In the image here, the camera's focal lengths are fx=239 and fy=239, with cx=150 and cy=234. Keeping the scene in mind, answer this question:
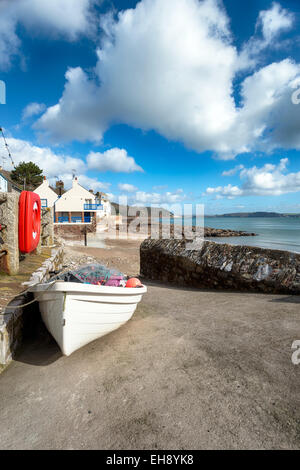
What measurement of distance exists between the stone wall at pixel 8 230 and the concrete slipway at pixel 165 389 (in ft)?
8.75

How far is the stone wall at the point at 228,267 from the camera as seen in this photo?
6008 millimetres

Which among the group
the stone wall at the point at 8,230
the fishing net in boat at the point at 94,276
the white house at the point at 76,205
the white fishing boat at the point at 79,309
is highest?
the white house at the point at 76,205

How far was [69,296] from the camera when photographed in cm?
367

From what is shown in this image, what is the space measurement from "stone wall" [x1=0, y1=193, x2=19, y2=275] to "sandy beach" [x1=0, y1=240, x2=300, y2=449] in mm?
2573

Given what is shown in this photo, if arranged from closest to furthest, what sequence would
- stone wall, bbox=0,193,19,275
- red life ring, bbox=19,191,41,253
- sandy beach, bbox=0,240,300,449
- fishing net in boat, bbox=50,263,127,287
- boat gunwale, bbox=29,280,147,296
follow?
sandy beach, bbox=0,240,300,449, boat gunwale, bbox=29,280,147,296, fishing net in boat, bbox=50,263,127,287, stone wall, bbox=0,193,19,275, red life ring, bbox=19,191,41,253

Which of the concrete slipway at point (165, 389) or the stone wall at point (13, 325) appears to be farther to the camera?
the stone wall at point (13, 325)

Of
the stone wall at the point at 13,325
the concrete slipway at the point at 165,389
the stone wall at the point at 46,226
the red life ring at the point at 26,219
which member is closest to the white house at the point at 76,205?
the stone wall at the point at 46,226

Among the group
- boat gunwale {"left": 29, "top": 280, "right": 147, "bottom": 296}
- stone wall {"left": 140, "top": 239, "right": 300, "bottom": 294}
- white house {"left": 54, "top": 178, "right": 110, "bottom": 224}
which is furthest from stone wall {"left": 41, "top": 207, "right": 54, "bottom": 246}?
white house {"left": 54, "top": 178, "right": 110, "bottom": 224}

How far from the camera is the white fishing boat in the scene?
369 centimetres

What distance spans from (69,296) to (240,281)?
4.91 metres

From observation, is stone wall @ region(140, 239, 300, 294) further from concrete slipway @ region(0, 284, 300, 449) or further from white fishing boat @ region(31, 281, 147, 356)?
white fishing boat @ region(31, 281, 147, 356)

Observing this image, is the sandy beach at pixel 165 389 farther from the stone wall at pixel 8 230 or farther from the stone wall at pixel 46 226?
the stone wall at pixel 46 226
